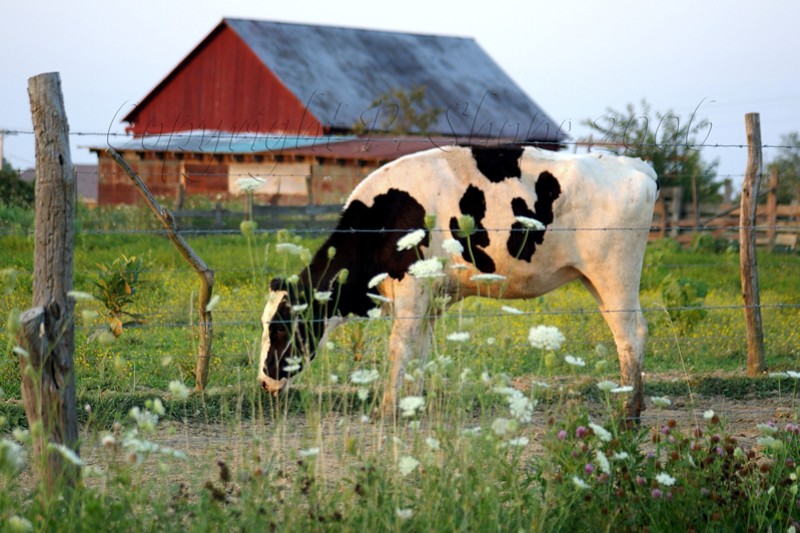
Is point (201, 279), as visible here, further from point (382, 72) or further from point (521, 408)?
point (382, 72)

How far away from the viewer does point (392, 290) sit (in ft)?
25.0

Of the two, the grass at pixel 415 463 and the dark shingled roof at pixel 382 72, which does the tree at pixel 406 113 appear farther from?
the grass at pixel 415 463

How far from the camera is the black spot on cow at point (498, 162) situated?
24.9 ft

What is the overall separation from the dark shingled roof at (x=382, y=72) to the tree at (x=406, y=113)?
1.38 ft

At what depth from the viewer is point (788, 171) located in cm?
3459

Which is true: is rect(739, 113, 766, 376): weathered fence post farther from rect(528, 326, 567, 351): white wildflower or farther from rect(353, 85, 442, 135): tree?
rect(353, 85, 442, 135): tree

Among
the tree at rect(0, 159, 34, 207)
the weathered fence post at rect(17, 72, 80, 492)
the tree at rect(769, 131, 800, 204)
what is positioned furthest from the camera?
the tree at rect(769, 131, 800, 204)

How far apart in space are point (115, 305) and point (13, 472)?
5.79 metres

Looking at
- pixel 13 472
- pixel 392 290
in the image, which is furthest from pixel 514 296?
pixel 13 472

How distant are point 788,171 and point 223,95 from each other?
17.3 metres

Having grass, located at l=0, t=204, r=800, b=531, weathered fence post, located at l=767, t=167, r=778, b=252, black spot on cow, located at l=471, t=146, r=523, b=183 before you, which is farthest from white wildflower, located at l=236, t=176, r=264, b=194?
weathered fence post, located at l=767, t=167, r=778, b=252

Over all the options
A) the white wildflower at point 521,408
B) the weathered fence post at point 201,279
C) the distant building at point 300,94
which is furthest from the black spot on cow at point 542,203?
the distant building at point 300,94

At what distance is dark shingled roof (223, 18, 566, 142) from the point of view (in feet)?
114

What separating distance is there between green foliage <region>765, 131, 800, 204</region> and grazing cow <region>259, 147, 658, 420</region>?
64.1ft
